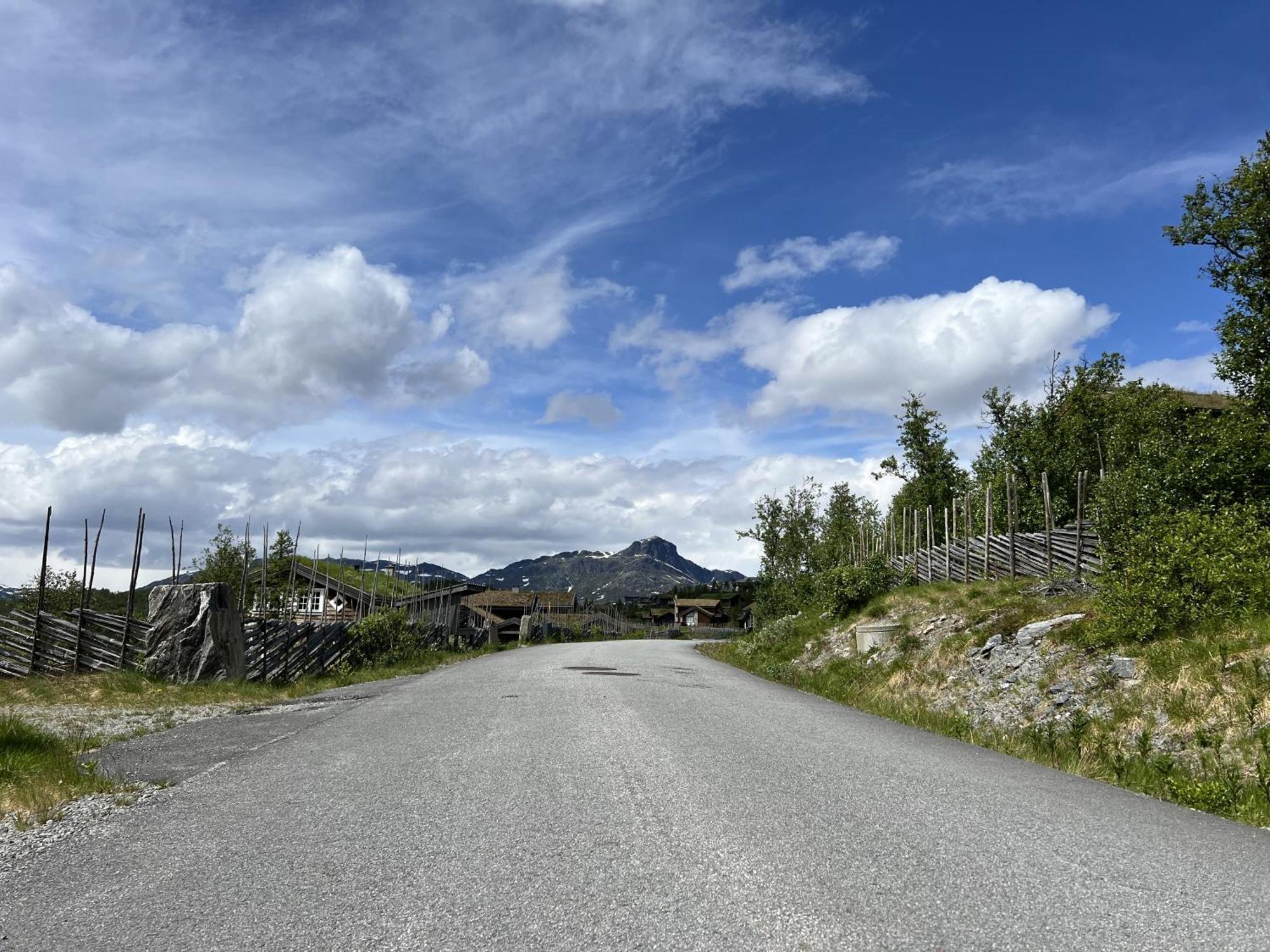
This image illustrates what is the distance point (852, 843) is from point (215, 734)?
26.4 ft

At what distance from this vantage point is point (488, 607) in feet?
270

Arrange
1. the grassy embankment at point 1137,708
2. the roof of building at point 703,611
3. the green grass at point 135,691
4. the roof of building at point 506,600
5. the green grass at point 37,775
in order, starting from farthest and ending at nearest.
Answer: the roof of building at point 703,611, the roof of building at point 506,600, the green grass at point 135,691, the grassy embankment at point 1137,708, the green grass at point 37,775

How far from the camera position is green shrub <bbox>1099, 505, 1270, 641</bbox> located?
10203mm

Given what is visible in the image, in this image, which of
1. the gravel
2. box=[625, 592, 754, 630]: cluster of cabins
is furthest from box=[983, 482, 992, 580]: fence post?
box=[625, 592, 754, 630]: cluster of cabins

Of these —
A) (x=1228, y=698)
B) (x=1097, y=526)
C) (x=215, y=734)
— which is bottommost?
(x=215, y=734)

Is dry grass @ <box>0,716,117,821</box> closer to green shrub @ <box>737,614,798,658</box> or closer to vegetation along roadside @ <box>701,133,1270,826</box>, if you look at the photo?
vegetation along roadside @ <box>701,133,1270,826</box>

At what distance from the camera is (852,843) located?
4.67m

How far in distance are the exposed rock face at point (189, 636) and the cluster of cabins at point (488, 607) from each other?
37.9 ft

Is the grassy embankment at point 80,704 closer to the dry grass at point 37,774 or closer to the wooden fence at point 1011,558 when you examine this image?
the dry grass at point 37,774

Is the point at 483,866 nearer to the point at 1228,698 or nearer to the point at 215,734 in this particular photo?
the point at 215,734

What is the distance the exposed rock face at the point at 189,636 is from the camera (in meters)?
15.9

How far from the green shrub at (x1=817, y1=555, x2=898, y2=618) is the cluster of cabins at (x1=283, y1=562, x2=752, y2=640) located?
15127 millimetres

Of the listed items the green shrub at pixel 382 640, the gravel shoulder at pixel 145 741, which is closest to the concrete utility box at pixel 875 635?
the gravel shoulder at pixel 145 741

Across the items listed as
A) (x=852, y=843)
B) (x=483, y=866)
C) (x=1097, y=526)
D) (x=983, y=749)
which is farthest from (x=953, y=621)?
(x=483, y=866)
